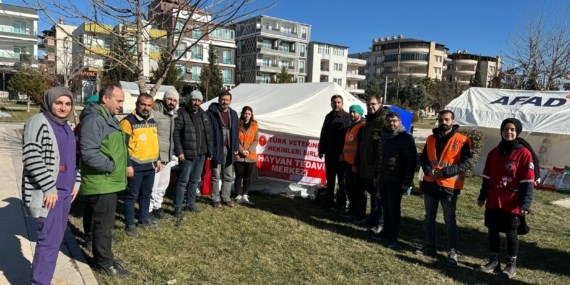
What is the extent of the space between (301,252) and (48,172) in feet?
9.65

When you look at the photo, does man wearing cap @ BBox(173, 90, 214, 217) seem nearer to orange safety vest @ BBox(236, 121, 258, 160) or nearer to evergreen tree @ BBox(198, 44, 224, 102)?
orange safety vest @ BBox(236, 121, 258, 160)

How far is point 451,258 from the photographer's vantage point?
4.38 m

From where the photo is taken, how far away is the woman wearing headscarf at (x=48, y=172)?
2.78m

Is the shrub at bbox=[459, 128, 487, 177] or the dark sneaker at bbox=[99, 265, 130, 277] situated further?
the shrub at bbox=[459, 128, 487, 177]

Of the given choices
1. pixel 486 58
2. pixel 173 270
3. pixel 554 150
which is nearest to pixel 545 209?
pixel 554 150

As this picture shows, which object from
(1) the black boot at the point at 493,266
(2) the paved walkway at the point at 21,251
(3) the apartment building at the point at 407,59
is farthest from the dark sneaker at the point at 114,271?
(3) the apartment building at the point at 407,59

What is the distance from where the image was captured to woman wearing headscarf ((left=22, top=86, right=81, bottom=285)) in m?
2.78

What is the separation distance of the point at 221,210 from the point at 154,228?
4.49 feet

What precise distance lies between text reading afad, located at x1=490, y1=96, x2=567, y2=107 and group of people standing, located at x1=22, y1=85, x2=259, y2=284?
9.17 metres

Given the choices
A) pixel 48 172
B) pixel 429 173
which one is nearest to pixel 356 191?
pixel 429 173

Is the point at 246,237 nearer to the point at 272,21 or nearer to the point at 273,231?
the point at 273,231

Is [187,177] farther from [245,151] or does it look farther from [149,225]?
[245,151]

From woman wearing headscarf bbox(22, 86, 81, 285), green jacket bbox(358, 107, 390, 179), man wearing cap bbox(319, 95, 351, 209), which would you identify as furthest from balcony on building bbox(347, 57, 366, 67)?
woman wearing headscarf bbox(22, 86, 81, 285)

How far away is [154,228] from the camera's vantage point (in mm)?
5059
